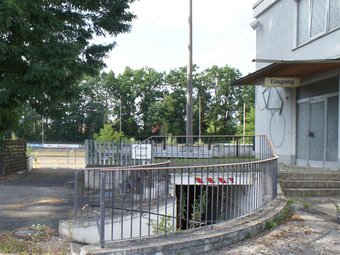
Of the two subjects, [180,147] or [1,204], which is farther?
[180,147]

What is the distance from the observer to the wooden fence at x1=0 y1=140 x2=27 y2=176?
18828mm

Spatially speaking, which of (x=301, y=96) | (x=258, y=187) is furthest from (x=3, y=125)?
(x=301, y=96)

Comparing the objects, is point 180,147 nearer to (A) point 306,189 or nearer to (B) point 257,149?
(B) point 257,149

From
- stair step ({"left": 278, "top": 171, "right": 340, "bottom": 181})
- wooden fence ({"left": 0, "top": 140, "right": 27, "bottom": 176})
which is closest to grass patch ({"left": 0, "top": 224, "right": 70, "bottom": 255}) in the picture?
stair step ({"left": 278, "top": 171, "right": 340, "bottom": 181})

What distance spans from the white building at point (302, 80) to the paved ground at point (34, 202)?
645 centimetres

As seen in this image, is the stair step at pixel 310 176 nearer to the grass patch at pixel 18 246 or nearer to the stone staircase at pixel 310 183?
the stone staircase at pixel 310 183

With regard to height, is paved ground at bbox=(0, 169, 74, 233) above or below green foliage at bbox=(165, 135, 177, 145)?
below

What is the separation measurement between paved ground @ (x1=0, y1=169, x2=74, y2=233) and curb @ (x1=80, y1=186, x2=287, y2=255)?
2573 mm

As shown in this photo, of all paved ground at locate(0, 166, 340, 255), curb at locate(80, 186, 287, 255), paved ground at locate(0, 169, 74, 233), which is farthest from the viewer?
paved ground at locate(0, 169, 74, 233)

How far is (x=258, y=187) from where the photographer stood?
8.29m

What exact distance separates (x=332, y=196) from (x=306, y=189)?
0.63 metres

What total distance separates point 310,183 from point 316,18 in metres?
6.14

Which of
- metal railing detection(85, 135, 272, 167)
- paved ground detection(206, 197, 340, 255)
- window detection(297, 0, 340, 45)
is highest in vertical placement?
window detection(297, 0, 340, 45)

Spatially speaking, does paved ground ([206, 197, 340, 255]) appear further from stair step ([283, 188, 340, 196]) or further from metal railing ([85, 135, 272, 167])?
metal railing ([85, 135, 272, 167])
